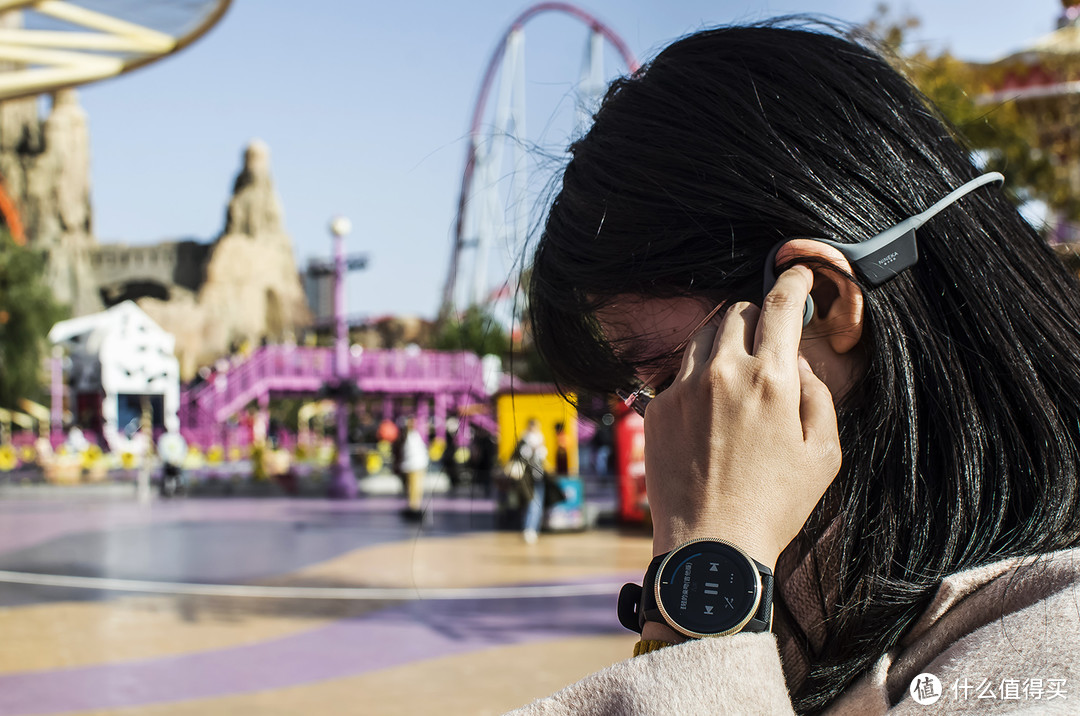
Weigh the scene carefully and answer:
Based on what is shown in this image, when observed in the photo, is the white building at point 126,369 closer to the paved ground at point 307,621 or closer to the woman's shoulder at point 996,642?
the paved ground at point 307,621

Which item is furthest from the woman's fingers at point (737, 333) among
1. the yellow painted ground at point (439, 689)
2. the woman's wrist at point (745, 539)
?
the yellow painted ground at point (439, 689)

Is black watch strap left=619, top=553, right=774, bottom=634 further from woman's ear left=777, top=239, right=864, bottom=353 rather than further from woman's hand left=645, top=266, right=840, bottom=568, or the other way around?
woman's ear left=777, top=239, right=864, bottom=353

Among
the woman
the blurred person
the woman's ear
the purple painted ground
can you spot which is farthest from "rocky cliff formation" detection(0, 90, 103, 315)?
the woman's ear

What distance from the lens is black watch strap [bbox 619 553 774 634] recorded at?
938 mm

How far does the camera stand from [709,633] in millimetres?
932

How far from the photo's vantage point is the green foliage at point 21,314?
37.7 metres

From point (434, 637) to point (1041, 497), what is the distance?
6.06m

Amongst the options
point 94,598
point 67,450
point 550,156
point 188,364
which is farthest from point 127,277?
point 550,156

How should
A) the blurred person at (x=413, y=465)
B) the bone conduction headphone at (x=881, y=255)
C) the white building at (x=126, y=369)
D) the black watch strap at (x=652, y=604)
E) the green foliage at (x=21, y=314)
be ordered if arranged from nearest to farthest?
the black watch strap at (x=652, y=604)
the bone conduction headphone at (x=881, y=255)
the blurred person at (x=413, y=465)
the white building at (x=126, y=369)
the green foliage at (x=21, y=314)

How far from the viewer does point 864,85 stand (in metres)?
1.21

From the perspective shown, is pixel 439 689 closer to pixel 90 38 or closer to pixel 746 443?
pixel 746 443

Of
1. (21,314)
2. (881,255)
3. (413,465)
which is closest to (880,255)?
(881,255)

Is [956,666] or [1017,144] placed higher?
[1017,144]

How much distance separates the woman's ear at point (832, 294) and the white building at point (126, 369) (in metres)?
29.2
